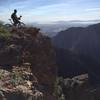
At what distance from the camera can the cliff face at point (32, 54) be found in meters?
14.7

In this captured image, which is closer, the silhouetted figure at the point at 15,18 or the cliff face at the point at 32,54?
the cliff face at the point at 32,54

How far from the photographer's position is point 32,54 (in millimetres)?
15625

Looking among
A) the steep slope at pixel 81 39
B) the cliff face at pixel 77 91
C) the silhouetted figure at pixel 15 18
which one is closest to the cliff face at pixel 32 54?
the silhouetted figure at pixel 15 18

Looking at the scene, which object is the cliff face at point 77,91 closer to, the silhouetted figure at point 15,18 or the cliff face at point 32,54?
the silhouetted figure at point 15,18

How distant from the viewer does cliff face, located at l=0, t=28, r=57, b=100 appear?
48.1ft

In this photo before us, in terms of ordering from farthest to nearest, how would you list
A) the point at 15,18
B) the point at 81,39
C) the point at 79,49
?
the point at 81,39, the point at 79,49, the point at 15,18

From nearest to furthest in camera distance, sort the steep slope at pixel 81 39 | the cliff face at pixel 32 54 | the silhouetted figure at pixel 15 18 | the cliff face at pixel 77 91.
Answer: the cliff face at pixel 32 54 → the silhouetted figure at pixel 15 18 → the cliff face at pixel 77 91 → the steep slope at pixel 81 39

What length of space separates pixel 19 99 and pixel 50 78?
15.9 ft

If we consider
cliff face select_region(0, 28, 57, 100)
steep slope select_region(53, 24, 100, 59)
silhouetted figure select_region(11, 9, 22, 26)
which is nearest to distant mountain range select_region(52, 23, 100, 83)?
steep slope select_region(53, 24, 100, 59)

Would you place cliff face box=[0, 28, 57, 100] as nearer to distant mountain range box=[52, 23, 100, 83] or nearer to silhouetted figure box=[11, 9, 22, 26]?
silhouetted figure box=[11, 9, 22, 26]

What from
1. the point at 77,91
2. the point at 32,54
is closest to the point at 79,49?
the point at 77,91

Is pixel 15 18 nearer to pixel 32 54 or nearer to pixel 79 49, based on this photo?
pixel 32 54

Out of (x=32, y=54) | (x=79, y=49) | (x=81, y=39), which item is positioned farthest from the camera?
(x=81, y=39)

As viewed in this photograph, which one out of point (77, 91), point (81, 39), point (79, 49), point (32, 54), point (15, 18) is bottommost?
point (77, 91)
